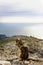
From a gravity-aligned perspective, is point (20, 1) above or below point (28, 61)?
above

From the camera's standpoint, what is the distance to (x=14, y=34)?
2277 millimetres

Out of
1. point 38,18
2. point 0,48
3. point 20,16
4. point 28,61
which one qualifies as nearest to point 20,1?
point 20,16

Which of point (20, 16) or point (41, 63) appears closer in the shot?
point (41, 63)

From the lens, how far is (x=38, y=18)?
7.54 ft

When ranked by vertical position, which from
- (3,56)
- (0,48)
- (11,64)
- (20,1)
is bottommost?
(11,64)

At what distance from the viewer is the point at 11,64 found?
6.97ft

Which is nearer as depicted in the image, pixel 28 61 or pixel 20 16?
pixel 28 61

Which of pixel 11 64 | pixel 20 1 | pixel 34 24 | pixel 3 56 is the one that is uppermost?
pixel 20 1

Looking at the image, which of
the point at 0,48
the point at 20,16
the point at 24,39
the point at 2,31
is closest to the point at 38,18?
the point at 20,16

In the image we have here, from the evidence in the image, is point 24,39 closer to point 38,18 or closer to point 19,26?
point 19,26

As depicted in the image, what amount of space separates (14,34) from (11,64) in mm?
581

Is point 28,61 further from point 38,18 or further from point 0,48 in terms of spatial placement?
point 38,18

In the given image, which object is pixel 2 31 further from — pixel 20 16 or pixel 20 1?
Result: pixel 20 1

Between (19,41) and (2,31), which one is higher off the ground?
(2,31)
